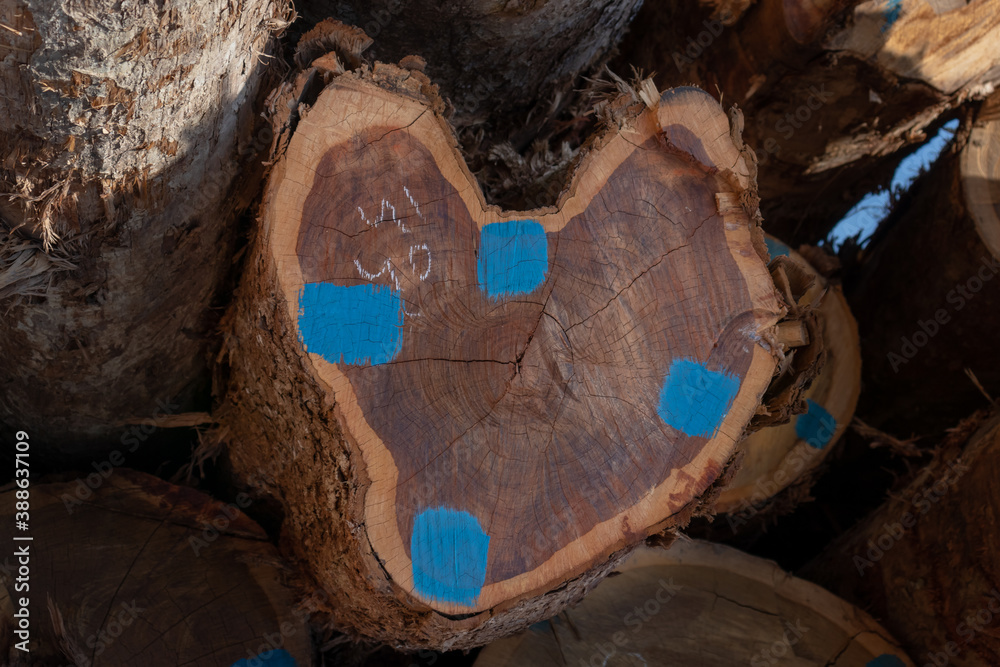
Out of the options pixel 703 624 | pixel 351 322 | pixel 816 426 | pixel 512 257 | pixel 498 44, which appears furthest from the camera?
pixel 816 426

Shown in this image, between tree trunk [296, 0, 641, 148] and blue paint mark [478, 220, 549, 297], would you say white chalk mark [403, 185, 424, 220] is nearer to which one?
blue paint mark [478, 220, 549, 297]

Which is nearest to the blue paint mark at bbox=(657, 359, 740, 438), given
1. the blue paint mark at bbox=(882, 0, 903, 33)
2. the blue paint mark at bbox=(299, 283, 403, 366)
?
the blue paint mark at bbox=(299, 283, 403, 366)

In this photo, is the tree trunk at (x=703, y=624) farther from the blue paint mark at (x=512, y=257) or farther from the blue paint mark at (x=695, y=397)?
the blue paint mark at (x=512, y=257)

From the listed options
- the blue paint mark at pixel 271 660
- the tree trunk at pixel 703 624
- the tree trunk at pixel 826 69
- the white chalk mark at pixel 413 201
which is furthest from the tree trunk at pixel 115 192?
the tree trunk at pixel 826 69

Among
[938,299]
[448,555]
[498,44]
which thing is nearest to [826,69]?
[938,299]

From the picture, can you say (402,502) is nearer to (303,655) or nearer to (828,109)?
(303,655)

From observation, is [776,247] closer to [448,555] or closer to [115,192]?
[448,555]
